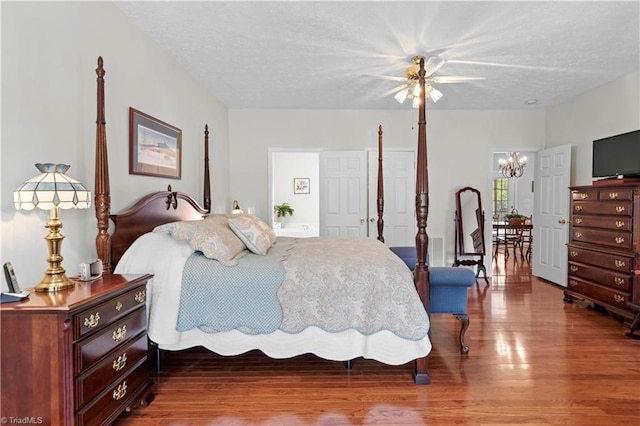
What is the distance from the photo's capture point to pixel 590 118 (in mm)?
4527

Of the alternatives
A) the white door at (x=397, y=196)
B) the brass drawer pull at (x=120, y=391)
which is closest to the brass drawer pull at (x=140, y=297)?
the brass drawer pull at (x=120, y=391)

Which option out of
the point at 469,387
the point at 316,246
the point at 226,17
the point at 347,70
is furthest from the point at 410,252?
the point at 226,17

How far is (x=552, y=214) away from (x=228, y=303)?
4890 millimetres

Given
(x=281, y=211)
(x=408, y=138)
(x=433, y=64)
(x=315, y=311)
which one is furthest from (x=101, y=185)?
(x=281, y=211)

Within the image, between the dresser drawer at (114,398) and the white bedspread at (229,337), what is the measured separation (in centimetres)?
31

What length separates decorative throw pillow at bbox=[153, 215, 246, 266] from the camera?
2.36m

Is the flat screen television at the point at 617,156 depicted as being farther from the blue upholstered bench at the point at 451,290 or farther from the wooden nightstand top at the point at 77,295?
the wooden nightstand top at the point at 77,295

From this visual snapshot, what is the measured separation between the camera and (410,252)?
3910 mm

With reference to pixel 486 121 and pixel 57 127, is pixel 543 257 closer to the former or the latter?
pixel 486 121

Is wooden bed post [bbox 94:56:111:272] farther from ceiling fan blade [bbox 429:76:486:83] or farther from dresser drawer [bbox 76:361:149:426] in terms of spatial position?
ceiling fan blade [bbox 429:76:486:83]

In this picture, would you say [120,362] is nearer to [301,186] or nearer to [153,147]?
[153,147]

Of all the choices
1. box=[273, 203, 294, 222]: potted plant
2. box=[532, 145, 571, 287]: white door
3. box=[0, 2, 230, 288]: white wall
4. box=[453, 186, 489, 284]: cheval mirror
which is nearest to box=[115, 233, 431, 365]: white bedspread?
box=[0, 2, 230, 288]: white wall

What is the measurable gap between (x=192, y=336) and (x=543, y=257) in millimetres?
5147

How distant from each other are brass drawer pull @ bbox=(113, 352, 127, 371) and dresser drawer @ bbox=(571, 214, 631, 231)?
4191mm
